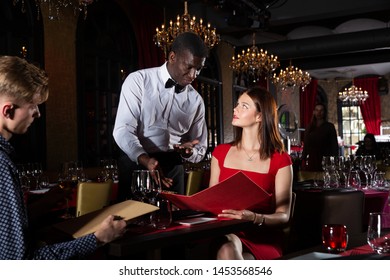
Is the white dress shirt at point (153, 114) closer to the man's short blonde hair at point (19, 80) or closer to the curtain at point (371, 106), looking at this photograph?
the man's short blonde hair at point (19, 80)

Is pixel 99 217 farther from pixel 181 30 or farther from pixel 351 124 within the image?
pixel 351 124

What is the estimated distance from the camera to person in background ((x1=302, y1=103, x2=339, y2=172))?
17.8ft

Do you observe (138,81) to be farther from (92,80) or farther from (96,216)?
(92,80)

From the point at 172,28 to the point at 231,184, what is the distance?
483 centimetres

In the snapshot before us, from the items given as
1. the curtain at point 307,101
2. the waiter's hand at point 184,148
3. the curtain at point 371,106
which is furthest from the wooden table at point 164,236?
the curtain at point 371,106

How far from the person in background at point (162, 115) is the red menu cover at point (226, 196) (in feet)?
1.63

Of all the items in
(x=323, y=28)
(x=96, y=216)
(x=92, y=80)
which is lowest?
(x=96, y=216)

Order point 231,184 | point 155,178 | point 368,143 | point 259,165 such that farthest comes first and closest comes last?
point 368,143 → point 259,165 → point 155,178 → point 231,184

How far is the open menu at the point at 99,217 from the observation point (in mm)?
1350

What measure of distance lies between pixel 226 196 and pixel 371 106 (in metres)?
14.5

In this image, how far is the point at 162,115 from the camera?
236 cm

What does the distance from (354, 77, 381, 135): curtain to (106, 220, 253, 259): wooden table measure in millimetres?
14242
